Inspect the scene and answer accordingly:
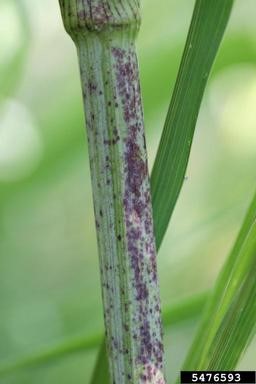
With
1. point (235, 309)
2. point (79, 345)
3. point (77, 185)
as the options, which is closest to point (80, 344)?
point (79, 345)

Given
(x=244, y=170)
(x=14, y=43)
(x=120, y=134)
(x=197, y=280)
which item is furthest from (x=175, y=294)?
(x=120, y=134)

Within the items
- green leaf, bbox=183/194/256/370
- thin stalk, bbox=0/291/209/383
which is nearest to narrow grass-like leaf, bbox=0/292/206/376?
thin stalk, bbox=0/291/209/383

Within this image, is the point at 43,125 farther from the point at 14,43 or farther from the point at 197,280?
the point at 197,280

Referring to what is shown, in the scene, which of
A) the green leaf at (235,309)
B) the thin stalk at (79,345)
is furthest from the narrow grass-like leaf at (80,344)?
the green leaf at (235,309)

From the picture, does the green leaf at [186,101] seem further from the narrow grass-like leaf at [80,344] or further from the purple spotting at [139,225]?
the narrow grass-like leaf at [80,344]

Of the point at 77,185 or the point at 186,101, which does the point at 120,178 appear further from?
the point at 77,185

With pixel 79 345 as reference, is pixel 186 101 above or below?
above

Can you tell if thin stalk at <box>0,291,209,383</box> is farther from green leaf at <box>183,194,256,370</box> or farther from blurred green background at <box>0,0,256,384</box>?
green leaf at <box>183,194,256,370</box>
